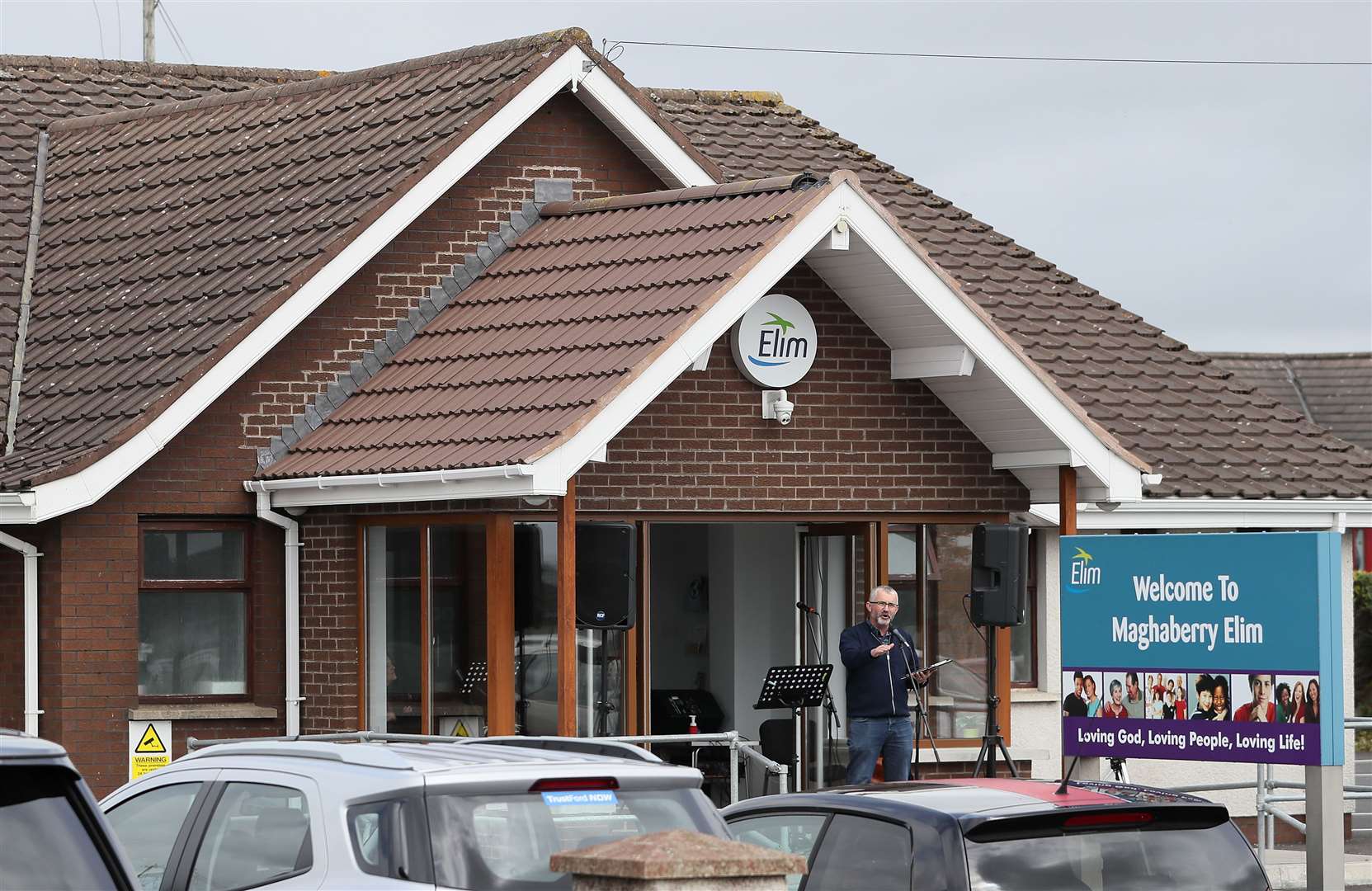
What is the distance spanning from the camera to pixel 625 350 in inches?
545

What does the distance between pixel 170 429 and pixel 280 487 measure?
829 mm

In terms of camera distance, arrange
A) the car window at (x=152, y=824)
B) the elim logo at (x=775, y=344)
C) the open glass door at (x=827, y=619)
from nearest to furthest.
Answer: the car window at (x=152, y=824) → the elim logo at (x=775, y=344) → the open glass door at (x=827, y=619)

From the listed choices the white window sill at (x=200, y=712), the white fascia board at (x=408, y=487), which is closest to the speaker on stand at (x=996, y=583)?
the white fascia board at (x=408, y=487)

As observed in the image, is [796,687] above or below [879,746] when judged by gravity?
above

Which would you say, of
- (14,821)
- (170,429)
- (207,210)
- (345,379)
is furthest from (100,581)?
(14,821)

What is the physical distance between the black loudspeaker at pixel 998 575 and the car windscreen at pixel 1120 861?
578 centimetres

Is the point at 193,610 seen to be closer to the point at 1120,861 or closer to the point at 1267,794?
the point at 1267,794

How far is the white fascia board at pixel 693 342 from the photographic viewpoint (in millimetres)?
13102

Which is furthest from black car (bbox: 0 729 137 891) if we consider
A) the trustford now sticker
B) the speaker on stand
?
the speaker on stand

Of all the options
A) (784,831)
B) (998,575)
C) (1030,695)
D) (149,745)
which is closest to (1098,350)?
(1030,695)

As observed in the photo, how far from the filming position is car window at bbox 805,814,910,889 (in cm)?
805

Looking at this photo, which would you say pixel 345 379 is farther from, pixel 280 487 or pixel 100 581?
pixel 100 581

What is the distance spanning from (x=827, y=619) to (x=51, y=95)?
8.62 metres

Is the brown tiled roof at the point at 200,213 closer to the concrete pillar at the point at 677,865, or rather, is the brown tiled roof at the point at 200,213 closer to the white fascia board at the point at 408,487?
the white fascia board at the point at 408,487
